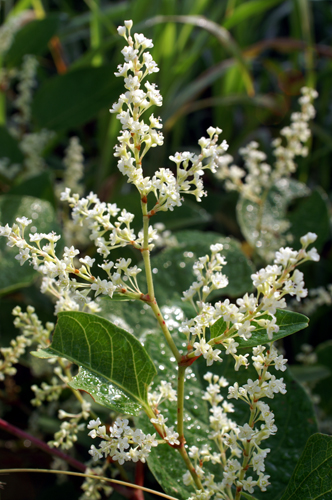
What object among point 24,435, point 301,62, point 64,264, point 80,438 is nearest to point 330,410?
→ point 80,438

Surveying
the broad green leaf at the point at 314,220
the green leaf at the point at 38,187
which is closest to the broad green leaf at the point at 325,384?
the broad green leaf at the point at 314,220

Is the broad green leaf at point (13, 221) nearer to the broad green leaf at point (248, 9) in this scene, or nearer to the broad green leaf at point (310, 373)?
the broad green leaf at point (310, 373)

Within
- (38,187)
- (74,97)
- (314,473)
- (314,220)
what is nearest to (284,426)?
(314,473)

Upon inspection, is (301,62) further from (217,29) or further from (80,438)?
(80,438)

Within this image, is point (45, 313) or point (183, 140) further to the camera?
point (183, 140)

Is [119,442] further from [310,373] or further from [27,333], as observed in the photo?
[310,373]

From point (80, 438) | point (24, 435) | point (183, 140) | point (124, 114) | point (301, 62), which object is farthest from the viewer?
point (301, 62)

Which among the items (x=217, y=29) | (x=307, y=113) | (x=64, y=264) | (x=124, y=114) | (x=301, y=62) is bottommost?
(x=64, y=264)
